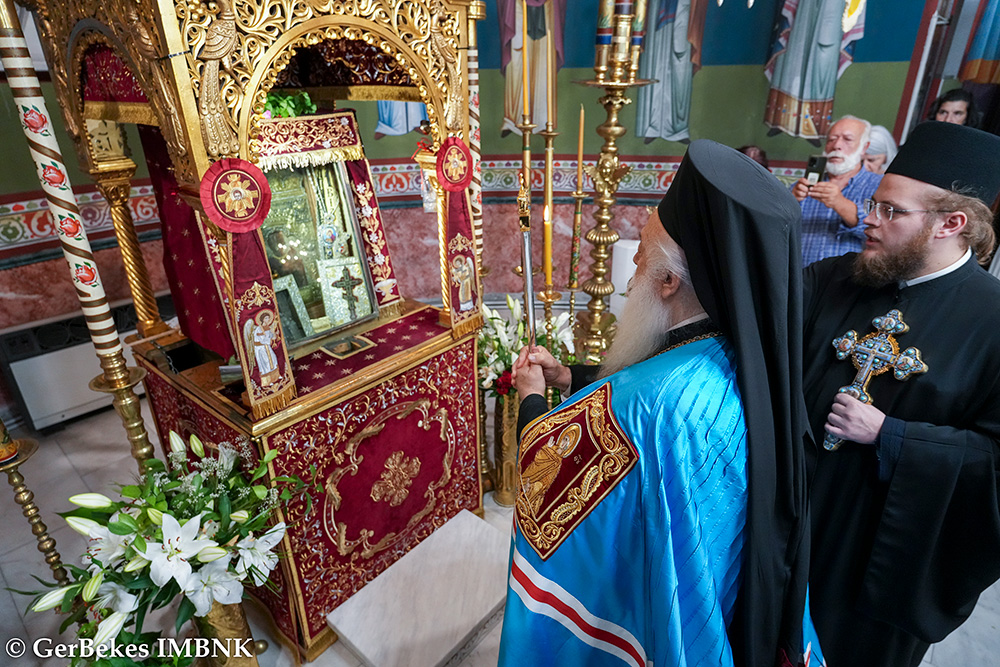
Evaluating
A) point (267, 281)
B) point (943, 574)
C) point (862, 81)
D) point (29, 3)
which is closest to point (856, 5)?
point (862, 81)

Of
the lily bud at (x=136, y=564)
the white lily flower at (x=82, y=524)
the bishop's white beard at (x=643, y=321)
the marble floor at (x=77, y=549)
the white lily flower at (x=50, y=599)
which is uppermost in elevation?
the bishop's white beard at (x=643, y=321)

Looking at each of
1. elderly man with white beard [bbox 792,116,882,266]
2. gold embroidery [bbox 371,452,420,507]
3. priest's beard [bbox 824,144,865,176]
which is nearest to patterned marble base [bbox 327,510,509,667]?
gold embroidery [bbox 371,452,420,507]

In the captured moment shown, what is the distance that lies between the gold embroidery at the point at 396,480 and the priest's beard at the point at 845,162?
125 inches

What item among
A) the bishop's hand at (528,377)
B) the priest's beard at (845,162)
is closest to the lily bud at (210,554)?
the bishop's hand at (528,377)

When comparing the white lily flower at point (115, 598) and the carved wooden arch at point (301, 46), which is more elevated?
the carved wooden arch at point (301, 46)

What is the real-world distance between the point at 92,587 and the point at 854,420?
2207 millimetres

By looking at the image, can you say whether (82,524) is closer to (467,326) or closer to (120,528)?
(120,528)

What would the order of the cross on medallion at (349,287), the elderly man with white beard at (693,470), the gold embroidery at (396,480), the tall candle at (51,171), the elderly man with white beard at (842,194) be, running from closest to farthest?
the elderly man with white beard at (693,470) → the tall candle at (51,171) → the gold embroidery at (396,480) → the cross on medallion at (349,287) → the elderly man with white beard at (842,194)

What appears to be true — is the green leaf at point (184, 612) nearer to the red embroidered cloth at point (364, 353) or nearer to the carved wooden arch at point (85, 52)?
the red embroidered cloth at point (364, 353)

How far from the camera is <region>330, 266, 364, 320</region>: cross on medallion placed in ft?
7.95

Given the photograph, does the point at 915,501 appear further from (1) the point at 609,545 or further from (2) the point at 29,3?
(2) the point at 29,3

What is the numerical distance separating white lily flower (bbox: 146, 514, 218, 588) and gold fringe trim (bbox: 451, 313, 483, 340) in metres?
1.24

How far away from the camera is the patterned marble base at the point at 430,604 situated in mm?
2109

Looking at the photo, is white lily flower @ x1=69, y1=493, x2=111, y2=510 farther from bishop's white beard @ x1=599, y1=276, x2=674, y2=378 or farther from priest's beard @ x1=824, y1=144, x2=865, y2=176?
priest's beard @ x1=824, y1=144, x2=865, y2=176
